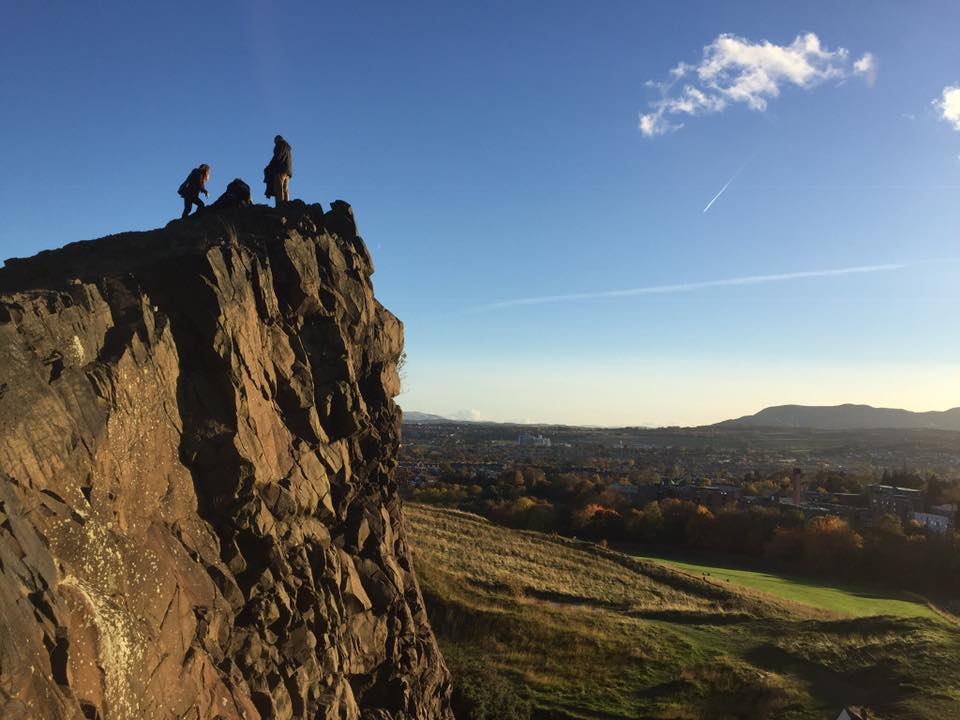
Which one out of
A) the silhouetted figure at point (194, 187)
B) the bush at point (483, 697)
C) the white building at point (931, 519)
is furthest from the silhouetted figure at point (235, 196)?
the white building at point (931, 519)

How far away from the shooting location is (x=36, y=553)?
30.3 ft

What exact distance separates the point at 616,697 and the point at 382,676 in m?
20.0

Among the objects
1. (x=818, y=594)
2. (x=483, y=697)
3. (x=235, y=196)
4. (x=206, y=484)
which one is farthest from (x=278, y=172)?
(x=818, y=594)

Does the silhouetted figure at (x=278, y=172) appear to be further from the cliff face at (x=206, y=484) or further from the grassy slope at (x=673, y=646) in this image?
the grassy slope at (x=673, y=646)

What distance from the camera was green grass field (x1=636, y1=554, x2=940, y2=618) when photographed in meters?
60.8

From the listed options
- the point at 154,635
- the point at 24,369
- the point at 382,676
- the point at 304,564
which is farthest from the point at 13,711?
the point at 382,676

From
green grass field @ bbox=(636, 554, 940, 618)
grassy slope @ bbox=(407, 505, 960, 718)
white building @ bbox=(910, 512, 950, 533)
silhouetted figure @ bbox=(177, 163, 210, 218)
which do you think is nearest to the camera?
silhouetted figure @ bbox=(177, 163, 210, 218)

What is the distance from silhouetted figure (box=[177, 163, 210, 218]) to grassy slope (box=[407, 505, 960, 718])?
83.5 ft

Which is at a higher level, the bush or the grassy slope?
the bush

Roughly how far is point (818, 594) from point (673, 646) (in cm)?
3189

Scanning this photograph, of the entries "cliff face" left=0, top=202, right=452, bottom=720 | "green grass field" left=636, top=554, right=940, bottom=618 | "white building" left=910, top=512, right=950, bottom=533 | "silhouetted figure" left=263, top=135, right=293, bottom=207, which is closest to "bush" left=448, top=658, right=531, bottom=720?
"cliff face" left=0, top=202, right=452, bottom=720

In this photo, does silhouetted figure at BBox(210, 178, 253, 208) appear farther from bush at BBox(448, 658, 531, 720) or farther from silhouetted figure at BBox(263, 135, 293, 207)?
bush at BBox(448, 658, 531, 720)

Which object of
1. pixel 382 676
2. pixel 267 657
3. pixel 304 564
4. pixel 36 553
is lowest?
pixel 382 676

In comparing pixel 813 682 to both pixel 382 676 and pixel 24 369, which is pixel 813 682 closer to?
pixel 382 676
